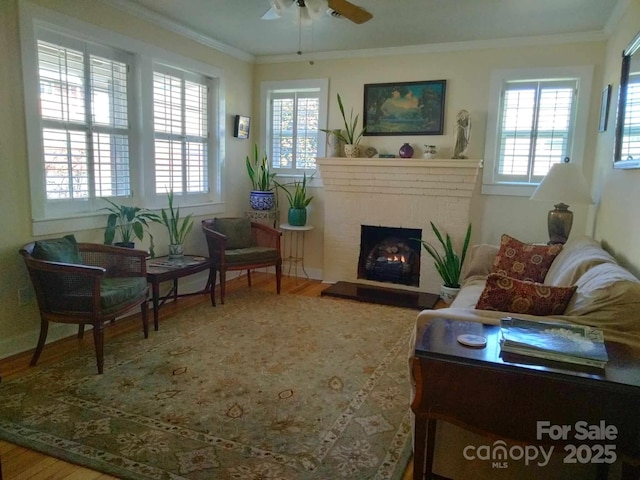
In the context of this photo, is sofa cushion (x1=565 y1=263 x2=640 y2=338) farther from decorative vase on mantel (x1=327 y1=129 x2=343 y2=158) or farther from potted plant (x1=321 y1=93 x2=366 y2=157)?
decorative vase on mantel (x1=327 y1=129 x2=343 y2=158)

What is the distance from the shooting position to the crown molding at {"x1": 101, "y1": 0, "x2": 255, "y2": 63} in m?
3.64

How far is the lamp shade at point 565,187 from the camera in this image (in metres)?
3.31

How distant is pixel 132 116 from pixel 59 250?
147cm

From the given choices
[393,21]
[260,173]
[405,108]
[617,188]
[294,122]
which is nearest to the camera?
[617,188]

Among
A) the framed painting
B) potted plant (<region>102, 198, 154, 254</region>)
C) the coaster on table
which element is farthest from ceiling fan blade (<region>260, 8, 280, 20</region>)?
the coaster on table

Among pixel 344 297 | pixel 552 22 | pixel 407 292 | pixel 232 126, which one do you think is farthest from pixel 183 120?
pixel 552 22

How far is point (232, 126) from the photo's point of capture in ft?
17.0

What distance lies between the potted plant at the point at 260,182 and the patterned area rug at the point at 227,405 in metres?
1.85

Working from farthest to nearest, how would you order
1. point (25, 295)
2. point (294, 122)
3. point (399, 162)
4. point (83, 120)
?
point (294, 122) < point (399, 162) < point (83, 120) < point (25, 295)

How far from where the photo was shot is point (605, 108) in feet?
12.2

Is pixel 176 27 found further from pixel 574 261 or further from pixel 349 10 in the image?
pixel 574 261

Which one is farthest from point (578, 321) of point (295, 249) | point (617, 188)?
point (295, 249)

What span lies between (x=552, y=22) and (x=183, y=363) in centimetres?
406

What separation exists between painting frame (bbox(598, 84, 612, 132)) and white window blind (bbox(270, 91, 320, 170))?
284 cm
